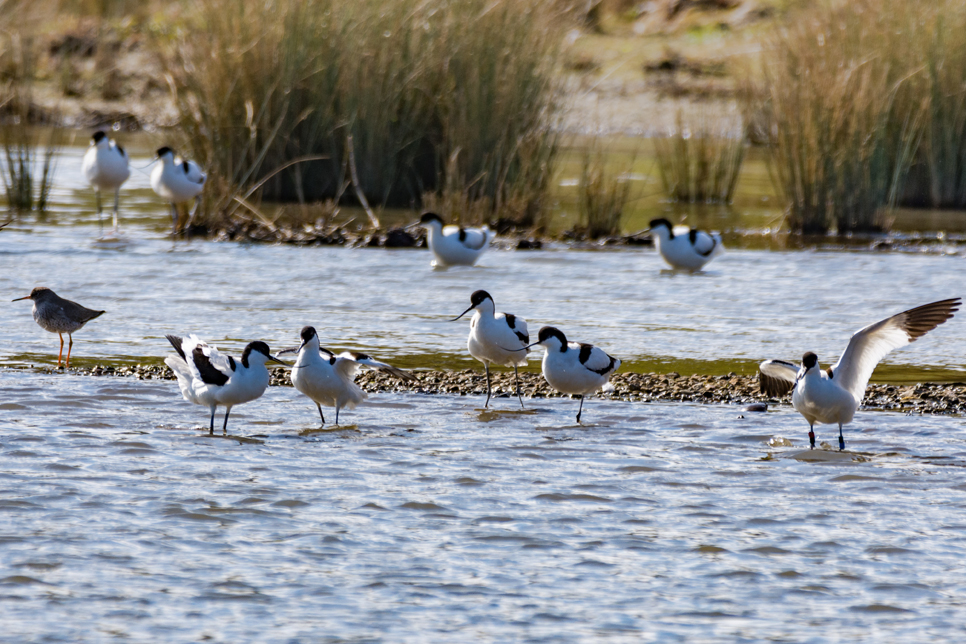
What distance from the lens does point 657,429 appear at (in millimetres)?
7590

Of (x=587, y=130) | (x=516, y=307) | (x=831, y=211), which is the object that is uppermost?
(x=587, y=130)

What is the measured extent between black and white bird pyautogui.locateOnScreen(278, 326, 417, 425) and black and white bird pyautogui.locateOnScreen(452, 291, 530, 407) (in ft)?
2.78

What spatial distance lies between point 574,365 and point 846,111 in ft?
28.8

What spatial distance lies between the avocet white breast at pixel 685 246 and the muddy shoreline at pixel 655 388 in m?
4.81

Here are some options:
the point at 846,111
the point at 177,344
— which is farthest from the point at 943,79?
the point at 177,344

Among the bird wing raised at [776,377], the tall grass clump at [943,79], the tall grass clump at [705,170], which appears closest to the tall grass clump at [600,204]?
the tall grass clump at [705,170]

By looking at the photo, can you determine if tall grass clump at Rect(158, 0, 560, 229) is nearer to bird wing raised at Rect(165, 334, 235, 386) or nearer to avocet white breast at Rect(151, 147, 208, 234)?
avocet white breast at Rect(151, 147, 208, 234)

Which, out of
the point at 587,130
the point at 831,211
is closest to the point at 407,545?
the point at 831,211

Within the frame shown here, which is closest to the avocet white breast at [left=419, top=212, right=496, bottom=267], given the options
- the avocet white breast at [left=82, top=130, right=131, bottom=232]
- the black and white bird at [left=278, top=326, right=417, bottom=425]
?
the avocet white breast at [left=82, top=130, right=131, bottom=232]

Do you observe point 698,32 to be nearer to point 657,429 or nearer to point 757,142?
point 757,142

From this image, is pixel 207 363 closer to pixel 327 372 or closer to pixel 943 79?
pixel 327 372

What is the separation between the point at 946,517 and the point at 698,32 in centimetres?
3007

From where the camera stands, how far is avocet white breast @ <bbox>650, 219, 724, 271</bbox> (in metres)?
13.6

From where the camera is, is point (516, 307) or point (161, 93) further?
point (161, 93)
